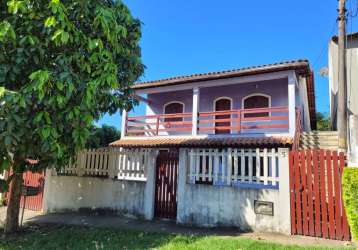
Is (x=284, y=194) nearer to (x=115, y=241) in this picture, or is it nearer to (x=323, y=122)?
(x=115, y=241)

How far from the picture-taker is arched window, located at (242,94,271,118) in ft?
42.7

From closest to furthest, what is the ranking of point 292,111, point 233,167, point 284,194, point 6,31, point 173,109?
point 6,31
point 284,194
point 233,167
point 292,111
point 173,109

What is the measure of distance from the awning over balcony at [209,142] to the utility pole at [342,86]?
5.35ft

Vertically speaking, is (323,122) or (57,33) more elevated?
(323,122)

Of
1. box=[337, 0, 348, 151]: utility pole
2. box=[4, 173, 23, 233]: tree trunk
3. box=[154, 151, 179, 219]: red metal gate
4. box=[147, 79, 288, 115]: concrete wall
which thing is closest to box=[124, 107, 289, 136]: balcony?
box=[147, 79, 288, 115]: concrete wall

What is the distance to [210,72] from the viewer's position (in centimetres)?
1215

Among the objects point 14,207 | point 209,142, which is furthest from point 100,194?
point 209,142

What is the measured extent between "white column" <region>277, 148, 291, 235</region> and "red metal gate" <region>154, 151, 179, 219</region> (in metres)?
3.06

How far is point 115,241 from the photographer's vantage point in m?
6.07

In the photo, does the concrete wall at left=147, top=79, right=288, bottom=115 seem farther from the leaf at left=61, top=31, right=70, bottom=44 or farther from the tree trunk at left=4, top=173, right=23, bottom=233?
the leaf at left=61, top=31, right=70, bottom=44

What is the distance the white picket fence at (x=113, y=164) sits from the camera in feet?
28.8

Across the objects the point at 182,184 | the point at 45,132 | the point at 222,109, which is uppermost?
the point at 222,109

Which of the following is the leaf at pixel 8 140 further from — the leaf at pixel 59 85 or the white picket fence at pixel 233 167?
the white picket fence at pixel 233 167

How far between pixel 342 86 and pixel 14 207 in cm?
1080
